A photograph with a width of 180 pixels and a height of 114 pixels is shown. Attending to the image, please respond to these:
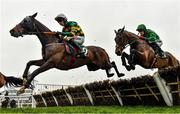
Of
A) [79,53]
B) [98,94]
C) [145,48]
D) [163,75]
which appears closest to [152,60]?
[145,48]

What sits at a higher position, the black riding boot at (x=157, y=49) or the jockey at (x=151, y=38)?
the jockey at (x=151, y=38)

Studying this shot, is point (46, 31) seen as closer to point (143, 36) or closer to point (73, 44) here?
point (73, 44)

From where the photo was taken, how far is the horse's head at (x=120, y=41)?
13.5 m

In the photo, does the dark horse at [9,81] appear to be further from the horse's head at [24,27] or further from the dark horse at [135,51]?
the dark horse at [135,51]

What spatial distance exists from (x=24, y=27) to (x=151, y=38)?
14.7ft

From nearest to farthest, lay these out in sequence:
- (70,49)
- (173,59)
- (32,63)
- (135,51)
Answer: (32,63) → (70,49) → (135,51) → (173,59)

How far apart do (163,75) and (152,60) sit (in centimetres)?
424

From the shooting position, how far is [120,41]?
13.6m

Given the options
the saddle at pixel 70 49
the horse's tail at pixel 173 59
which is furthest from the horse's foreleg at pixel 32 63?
the horse's tail at pixel 173 59

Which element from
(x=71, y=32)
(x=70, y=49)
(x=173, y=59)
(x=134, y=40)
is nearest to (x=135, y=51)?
(x=134, y=40)

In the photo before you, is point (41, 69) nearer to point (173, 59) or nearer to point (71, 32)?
point (71, 32)

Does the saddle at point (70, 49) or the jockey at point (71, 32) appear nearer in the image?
the jockey at point (71, 32)

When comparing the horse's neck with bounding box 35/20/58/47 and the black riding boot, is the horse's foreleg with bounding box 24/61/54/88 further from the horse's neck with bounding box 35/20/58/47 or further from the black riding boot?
the black riding boot

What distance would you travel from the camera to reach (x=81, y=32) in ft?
38.4
